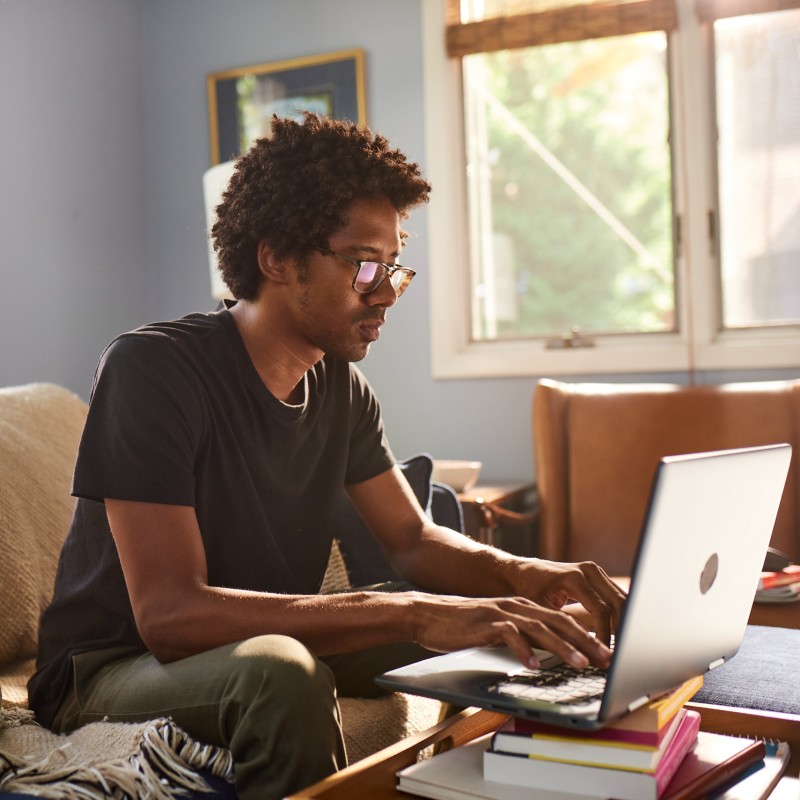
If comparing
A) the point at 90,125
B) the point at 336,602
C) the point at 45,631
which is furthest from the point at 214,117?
the point at 336,602

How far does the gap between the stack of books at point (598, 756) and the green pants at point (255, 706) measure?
0.20 meters

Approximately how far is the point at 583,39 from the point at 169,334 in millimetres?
1942

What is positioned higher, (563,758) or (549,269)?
(549,269)

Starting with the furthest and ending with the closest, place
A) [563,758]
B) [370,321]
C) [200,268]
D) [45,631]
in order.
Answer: [200,268], [370,321], [45,631], [563,758]

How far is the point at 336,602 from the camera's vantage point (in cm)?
128

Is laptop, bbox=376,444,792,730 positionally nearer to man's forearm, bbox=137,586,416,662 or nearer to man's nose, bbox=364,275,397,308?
man's forearm, bbox=137,586,416,662

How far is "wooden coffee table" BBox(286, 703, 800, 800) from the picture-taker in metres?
1.04

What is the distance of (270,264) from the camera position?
1.71 meters

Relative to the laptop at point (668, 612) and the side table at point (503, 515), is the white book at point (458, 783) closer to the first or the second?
the laptop at point (668, 612)

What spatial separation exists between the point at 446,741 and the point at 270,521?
1.71 feet

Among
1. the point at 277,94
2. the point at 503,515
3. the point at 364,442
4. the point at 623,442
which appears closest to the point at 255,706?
the point at 364,442

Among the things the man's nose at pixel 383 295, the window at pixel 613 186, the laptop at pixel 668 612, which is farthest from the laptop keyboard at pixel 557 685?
the window at pixel 613 186

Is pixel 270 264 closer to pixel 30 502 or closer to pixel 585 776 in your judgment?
pixel 30 502

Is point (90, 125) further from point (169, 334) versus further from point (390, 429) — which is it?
point (169, 334)
